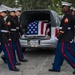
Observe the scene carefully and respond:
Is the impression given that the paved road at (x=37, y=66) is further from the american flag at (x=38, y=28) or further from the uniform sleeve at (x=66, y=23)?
the uniform sleeve at (x=66, y=23)

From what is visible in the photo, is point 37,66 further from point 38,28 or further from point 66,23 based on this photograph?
point 38,28

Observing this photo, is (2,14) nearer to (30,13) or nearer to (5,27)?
(5,27)

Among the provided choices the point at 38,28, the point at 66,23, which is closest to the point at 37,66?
the point at 66,23

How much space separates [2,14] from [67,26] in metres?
1.91

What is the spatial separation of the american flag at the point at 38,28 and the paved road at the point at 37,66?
82cm

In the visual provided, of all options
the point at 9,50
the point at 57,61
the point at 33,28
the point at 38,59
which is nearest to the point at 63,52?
the point at 57,61

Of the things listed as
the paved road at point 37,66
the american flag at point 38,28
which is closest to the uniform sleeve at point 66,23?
the paved road at point 37,66

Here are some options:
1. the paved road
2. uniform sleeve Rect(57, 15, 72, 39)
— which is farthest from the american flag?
uniform sleeve Rect(57, 15, 72, 39)

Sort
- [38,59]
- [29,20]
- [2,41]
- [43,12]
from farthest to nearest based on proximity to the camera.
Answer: [29,20], [43,12], [38,59], [2,41]

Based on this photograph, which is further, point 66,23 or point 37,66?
point 37,66

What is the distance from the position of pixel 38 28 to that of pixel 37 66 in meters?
2.46

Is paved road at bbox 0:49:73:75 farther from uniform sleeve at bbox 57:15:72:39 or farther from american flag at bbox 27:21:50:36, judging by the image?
uniform sleeve at bbox 57:15:72:39

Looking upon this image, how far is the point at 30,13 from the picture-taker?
38.5ft

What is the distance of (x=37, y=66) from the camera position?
915 centimetres
